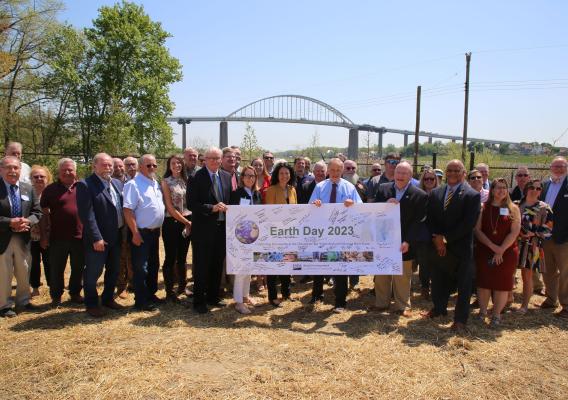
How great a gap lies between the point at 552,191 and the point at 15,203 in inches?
302

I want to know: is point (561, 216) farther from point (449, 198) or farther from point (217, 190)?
→ point (217, 190)

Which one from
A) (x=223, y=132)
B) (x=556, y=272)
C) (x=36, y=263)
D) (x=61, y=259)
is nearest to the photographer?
(x=61, y=259)

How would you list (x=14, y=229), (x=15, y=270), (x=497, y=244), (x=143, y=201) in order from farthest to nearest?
(x=15, y=270)
(x=143, y=201)
(x=14, y=229)
(x=497, y=244)

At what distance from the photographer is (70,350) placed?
4.30m

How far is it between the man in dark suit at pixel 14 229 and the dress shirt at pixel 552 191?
292 inches

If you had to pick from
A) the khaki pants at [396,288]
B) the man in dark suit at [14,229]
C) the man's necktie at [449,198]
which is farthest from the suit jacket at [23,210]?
the man's necktie at [449,198]

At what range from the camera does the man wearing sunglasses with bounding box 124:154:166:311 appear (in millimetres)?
5418

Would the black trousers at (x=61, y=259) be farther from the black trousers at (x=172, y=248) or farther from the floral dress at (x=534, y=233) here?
the floral dress at (x=534, y=233)

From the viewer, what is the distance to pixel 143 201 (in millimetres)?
5445

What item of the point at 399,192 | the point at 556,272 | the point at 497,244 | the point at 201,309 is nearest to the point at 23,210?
the point at 201,309

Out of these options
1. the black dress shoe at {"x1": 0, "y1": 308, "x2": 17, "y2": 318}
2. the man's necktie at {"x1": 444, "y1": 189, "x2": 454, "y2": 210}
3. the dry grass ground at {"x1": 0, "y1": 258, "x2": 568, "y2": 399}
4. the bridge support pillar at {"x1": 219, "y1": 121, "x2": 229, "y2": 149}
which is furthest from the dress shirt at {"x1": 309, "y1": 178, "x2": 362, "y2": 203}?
the bridge support pillar at {"x1": 219, "y1": 121, "x2": 229, "y2": 149}

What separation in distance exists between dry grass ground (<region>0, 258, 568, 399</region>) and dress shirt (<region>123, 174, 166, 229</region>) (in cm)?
130

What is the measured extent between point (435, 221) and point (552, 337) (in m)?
2.02

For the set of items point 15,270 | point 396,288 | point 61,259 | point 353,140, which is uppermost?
point 353,140
